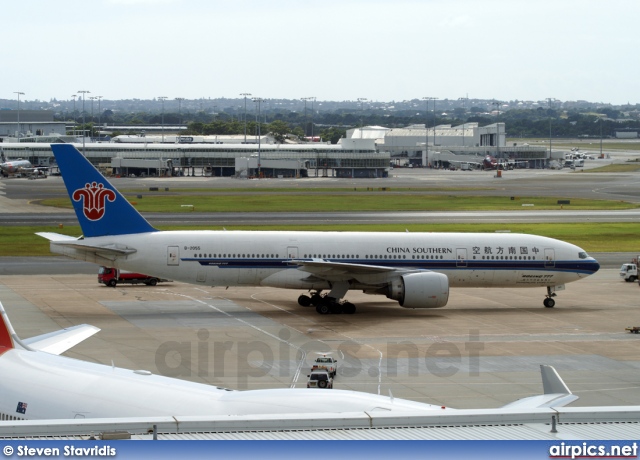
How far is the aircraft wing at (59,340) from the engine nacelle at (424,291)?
2512cm

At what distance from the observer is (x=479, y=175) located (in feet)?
651

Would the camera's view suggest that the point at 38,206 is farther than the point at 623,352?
Yes

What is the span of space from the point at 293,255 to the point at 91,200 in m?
11.4

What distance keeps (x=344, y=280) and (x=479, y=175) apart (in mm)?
152973

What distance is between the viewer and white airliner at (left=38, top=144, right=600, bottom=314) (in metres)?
48.8

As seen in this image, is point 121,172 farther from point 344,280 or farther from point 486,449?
point 486,449

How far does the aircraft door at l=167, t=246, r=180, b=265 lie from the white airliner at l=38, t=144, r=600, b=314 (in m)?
0.05

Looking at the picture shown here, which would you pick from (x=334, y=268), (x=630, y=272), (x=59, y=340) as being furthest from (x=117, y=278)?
(x=630, y=272)

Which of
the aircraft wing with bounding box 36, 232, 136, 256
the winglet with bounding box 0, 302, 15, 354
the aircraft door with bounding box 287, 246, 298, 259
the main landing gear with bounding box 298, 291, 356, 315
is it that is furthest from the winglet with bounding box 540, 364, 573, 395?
the aircraft wing with bounding box 36, 232, 136, 256

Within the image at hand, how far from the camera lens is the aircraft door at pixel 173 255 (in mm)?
48844

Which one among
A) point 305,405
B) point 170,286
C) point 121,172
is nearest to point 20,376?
point 305,405

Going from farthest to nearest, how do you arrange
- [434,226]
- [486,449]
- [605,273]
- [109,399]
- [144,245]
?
[434,226]
[605,273]
[144,245]
[109,399]
[486,449]

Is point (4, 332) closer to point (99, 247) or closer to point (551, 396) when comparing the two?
point (551, 396)

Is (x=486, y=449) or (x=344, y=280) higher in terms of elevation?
(x=486, y=449)
